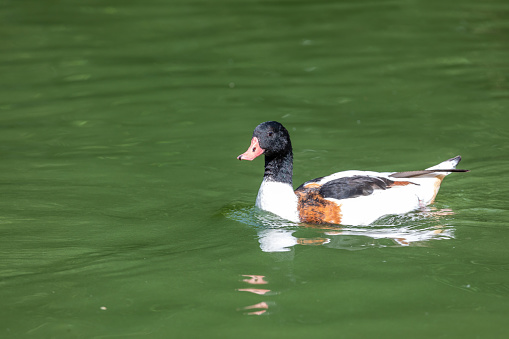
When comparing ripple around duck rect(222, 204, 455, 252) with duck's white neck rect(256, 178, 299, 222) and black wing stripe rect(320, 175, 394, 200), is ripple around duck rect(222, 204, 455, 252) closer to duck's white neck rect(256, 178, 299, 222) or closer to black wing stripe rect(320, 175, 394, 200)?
duck's white neck rect(256, 178, 299, 222)

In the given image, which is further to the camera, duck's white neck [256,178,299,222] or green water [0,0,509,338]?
duck's white neck [256,178,299,222]

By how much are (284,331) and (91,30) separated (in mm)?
13080

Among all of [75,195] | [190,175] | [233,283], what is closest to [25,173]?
[75,195]

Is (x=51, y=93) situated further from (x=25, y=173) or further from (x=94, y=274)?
(x=94, y=274)

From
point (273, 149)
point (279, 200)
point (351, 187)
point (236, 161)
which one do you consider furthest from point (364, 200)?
point (236, 161)

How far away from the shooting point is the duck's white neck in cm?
819

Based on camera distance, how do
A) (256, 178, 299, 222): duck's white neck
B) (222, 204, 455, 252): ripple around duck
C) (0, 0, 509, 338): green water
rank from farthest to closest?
(256, 178, 299, 222): duck's white neck → (222, 204, 455, 252): ripple around duck → (0, 0, 509, 338): green water

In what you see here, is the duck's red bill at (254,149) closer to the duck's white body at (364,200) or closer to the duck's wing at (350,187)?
the duck's white body at (364,200)

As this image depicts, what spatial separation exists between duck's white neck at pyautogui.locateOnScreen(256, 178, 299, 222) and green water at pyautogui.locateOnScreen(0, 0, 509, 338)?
14cm

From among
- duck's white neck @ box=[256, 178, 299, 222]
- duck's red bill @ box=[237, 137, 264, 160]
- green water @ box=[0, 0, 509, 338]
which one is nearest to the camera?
green water @ box=[0, 0, 509, 338]

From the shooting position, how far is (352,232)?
25.7ft

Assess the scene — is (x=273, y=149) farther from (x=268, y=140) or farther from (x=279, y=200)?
(x=279, y=200)

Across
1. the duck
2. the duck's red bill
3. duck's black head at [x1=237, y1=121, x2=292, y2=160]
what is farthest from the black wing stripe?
the duck's red bill

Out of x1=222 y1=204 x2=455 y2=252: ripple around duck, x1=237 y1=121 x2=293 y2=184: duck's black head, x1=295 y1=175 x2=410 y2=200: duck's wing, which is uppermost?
x1=237 y1=121 x2=293 y2=184: duck's black head
